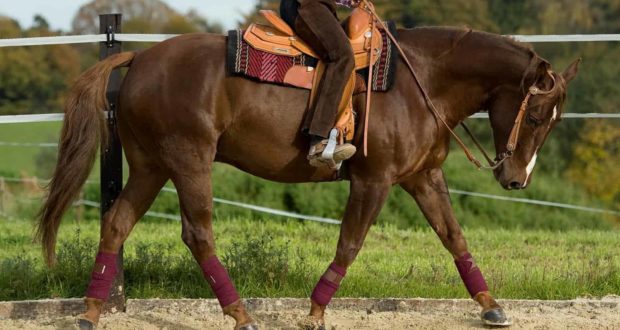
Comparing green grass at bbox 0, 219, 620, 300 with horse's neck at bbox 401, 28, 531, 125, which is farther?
green grass at bbox 0, 219, 620, 300

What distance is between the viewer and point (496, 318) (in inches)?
237

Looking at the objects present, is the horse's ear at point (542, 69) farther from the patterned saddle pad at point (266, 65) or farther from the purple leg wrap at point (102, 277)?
the purple leg wrap at point (102, 277)

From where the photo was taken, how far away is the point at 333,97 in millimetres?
5555

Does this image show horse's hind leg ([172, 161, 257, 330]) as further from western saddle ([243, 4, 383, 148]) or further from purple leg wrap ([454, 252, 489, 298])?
purple leg wrap ([454, 252, 489, 298])

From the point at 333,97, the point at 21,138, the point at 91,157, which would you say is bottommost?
the point at 21,138

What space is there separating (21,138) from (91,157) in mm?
18326

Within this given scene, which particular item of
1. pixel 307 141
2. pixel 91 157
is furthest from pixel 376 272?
pixel 91 157

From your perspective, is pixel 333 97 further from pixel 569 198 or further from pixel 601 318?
pixel 569 198

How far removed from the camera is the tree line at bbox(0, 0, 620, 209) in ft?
70.9

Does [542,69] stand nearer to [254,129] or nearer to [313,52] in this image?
[313,52]

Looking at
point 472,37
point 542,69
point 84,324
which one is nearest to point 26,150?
point 84,324

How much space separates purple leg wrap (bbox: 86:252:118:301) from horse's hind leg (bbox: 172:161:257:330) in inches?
18.9

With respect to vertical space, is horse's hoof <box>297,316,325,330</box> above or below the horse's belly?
below

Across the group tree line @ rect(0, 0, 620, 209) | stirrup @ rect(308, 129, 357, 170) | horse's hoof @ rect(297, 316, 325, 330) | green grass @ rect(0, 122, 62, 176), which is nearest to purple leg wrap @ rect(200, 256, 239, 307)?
horse's hoof @ rect(297, 316, 325, 330)
